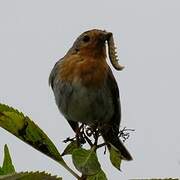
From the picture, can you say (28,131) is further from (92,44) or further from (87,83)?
(92,44)

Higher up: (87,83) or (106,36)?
(106,36)

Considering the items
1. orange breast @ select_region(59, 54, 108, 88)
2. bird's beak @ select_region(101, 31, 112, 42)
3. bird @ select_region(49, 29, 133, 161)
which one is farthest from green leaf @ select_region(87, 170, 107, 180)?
orange breast @ select_region(59, 54, 108, 88)

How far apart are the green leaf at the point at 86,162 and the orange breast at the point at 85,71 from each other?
357 centimetres

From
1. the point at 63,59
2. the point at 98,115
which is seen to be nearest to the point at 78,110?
the point at 98,115

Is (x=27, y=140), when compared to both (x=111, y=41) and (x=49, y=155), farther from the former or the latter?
(x=111, y=41)

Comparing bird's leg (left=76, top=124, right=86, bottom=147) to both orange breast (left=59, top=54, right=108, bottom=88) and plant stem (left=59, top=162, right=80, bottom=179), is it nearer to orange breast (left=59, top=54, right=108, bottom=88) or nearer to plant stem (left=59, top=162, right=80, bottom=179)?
plant stem (left=59, top=162, right=80, bottom=179)

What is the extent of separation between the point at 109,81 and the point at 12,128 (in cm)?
389

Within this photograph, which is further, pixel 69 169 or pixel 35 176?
pixel 69 169

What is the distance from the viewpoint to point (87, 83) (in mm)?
5227

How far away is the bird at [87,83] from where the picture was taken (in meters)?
4.98

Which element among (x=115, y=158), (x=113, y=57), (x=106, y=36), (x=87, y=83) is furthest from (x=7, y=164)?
(x=87, y=83)

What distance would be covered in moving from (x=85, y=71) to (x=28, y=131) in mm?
3736

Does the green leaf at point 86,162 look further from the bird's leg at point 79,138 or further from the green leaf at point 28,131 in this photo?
the bird's leg at point 79,138

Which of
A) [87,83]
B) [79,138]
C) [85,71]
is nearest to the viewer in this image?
[79,138]
